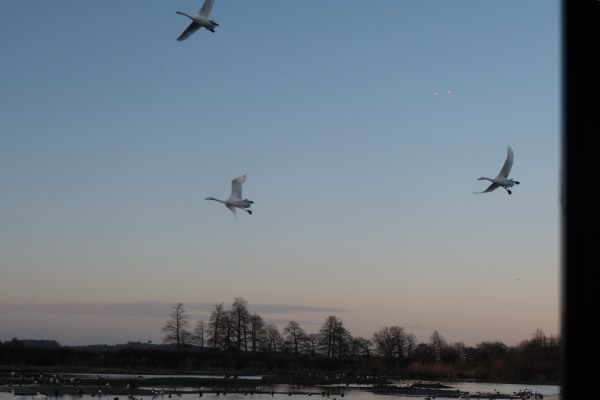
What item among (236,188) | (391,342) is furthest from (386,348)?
(236,188)

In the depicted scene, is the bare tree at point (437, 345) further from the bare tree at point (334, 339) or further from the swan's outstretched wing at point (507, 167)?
the swan's outstretched wing at point (507, 167)

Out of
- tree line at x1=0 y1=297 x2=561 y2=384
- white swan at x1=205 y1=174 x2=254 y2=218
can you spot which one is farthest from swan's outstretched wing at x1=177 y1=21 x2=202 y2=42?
tree line at x1=0 y1=297 x2=561 y2=384

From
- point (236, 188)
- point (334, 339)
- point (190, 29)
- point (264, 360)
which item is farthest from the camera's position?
point (334, 339)

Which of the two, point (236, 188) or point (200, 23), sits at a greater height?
point (200, 23)

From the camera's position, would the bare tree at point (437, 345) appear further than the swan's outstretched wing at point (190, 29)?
Yes

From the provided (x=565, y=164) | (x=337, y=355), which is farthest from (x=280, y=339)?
(x=565, y=164)

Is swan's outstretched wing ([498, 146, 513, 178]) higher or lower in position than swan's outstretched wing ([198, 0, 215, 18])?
lower

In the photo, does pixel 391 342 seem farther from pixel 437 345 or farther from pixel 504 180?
pixel 504 180

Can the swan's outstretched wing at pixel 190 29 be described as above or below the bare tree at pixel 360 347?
above

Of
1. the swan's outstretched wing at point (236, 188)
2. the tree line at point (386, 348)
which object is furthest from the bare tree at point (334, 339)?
the swan's outstretched wing at point (236, 188)

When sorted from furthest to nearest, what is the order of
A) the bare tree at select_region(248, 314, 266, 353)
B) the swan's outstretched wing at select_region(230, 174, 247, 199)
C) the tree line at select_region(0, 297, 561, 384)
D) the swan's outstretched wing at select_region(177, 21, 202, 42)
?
the bare tree at select_region(248, 314, 266, 353), the tree line at select_region(0, 297, 561, 384), the swan's outstretched wing at select_region(230, 174, 247, 199), the swan's outstretched wing at select_region(177, 21, 202, 42)

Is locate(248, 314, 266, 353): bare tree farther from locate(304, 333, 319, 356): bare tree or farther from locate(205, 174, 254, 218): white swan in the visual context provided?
locate(205, 174, 254, 218): white swan

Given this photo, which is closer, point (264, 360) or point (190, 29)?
point (190, 29)

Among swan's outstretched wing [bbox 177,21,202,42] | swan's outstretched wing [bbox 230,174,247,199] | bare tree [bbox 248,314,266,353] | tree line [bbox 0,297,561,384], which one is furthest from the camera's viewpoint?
bare tree [bbox 248,314,266,353]
